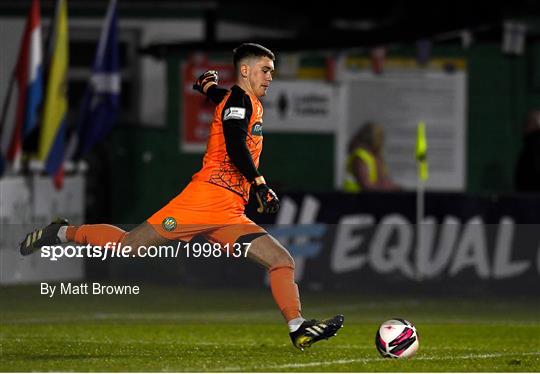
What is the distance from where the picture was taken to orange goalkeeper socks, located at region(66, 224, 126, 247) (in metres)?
13.1

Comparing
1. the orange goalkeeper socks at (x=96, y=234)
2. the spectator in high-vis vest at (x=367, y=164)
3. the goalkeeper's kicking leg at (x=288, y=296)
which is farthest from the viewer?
the spectator in high-vis vest at (x=367, y=164)

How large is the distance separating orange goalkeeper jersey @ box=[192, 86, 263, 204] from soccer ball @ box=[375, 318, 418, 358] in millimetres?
1344

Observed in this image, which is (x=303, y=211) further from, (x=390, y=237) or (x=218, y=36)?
(x=218, y=36)

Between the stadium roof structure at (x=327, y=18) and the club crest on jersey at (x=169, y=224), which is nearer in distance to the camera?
the club crest on jersey at (x=169, y=224)

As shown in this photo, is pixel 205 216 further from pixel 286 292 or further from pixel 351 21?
pixel 351 21

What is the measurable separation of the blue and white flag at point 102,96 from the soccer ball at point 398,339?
11485mm

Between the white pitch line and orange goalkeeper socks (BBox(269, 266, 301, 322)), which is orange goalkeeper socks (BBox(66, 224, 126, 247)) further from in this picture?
the white pitch line

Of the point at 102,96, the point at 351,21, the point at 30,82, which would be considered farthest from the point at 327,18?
the point at 30,82

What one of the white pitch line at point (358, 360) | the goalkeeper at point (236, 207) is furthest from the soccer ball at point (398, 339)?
the goalkeeper at point (236, 207)

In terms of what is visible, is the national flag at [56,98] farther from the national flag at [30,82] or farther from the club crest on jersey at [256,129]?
the club crest on jersey at [256,129]

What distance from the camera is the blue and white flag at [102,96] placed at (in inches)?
940

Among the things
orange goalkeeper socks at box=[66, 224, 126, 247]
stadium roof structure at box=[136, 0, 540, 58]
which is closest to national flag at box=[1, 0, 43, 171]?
stadium roof structure at box=[136, 0, 540, 58]

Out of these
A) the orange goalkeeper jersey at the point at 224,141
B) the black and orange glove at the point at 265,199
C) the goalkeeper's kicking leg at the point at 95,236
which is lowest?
the goalkeeper's kicking leg at the point at 95,236

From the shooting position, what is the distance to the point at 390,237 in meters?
20.7
